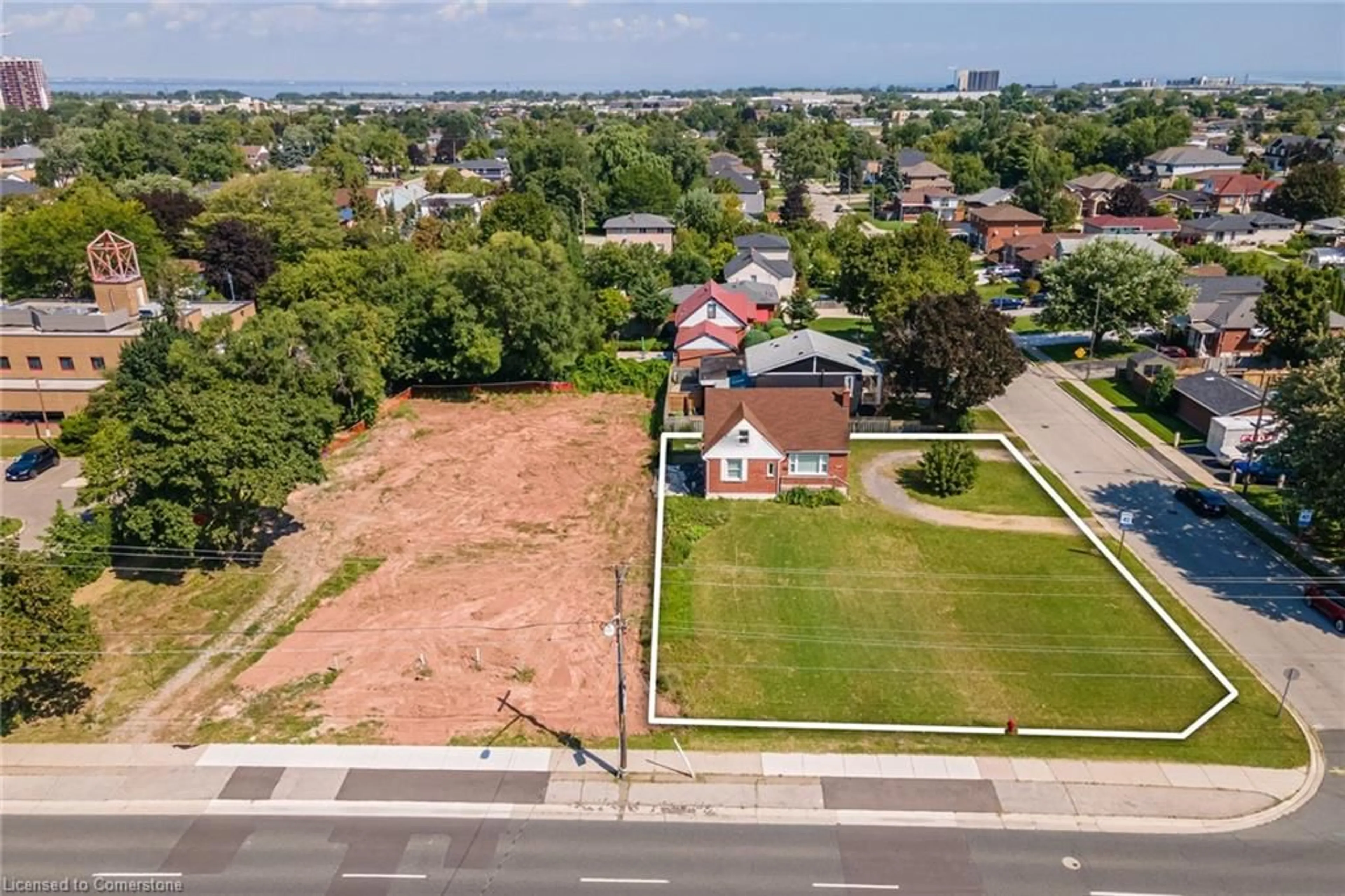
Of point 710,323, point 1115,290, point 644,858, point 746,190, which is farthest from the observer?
point 746,190

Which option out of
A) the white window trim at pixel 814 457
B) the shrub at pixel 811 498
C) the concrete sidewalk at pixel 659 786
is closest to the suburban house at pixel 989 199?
the white window trim at pixel 814 457

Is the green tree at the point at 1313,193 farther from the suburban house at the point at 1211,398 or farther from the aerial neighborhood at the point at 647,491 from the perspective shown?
the suburban house at the point at 1211,398

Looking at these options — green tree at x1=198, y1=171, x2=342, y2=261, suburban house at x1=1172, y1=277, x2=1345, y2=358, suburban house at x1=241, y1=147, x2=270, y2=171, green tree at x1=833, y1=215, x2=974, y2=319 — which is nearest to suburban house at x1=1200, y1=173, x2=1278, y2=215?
suburban house at x1=1172, y1=277, x2=1345, y2=358

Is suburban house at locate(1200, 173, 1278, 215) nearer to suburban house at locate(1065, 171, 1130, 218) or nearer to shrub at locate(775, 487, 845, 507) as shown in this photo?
suburban house at locate(1065, 171, 1130, 218)

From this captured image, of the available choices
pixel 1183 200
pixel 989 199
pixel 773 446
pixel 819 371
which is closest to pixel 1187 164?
pixel 1183 200

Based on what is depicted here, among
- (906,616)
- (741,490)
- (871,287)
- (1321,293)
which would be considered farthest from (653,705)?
(1321,293)

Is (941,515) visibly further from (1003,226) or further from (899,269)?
(1003,226)

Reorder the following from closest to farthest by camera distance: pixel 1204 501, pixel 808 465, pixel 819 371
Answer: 1. pixel 1204 501
2. pixel 808 465
3. pixel 819 371
